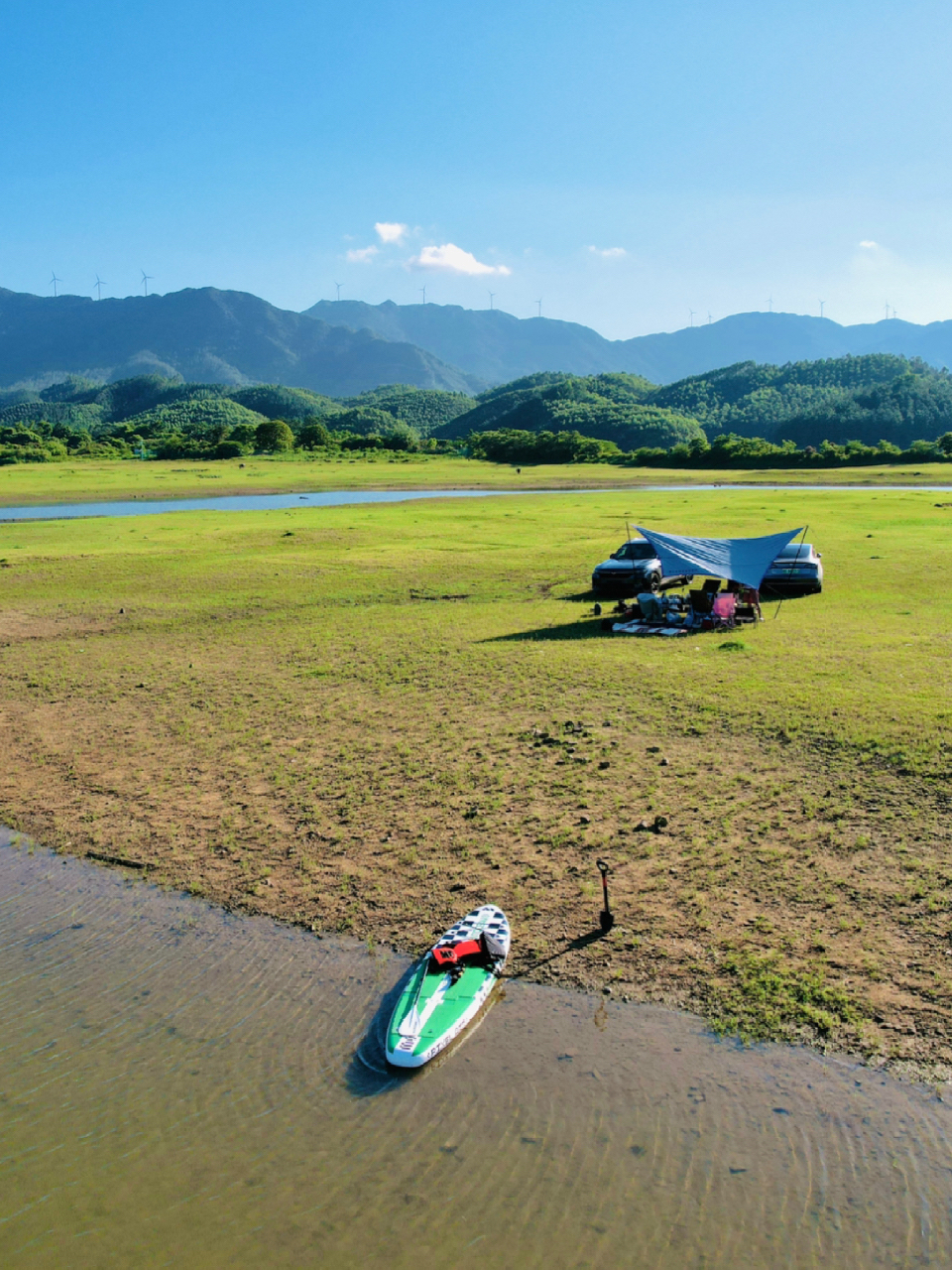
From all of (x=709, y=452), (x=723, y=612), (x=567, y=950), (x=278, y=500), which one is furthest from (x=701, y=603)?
(x=709, y=452)

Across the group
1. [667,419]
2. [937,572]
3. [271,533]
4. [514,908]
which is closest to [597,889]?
[514,908]

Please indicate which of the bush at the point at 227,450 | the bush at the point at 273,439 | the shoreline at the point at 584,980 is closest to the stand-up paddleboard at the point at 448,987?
the shoreline at the point at 584,980

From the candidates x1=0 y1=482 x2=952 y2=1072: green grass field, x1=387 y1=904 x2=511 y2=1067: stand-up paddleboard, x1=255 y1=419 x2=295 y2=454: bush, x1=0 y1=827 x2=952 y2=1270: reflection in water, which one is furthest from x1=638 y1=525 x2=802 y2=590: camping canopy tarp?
x1=255 y1=419 x2=295 y2=454: bush

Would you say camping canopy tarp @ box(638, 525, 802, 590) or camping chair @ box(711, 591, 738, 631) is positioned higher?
Result: camping canopy tarp @ box(638, 525, 802, 590)

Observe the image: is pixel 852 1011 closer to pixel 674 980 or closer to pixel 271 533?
pixel 674 980

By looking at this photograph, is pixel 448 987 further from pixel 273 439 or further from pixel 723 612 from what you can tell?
pixel 273 439

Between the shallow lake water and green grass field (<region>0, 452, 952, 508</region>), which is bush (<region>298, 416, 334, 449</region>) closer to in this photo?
green grass field (<region>0, 452, 952, 508</region>)
